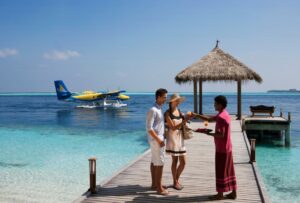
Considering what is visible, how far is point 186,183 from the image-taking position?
21.6 feet

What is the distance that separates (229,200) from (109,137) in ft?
53.3

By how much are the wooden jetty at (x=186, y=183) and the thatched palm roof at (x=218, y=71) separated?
8095 mm

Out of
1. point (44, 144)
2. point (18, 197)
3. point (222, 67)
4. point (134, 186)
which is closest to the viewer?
point (134, 186)

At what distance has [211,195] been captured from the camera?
5797 mm

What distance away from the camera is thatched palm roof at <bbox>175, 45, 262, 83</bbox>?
676 inches

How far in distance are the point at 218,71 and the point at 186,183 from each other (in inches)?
454

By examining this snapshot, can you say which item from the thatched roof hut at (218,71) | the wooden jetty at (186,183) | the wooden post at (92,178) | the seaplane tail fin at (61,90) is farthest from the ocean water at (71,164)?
the seaplane tail fin at (61,90)

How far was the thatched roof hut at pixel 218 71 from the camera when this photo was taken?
56.3ft

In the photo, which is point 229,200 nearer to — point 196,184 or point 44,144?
point 196,184

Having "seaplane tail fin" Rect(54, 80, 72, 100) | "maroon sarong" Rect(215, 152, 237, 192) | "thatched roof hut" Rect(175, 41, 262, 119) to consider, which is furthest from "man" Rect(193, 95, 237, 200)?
"seaplane tail fin" Rect(54, 80, 72, 100)

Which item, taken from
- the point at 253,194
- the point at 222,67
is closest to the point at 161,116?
the point at 253,194

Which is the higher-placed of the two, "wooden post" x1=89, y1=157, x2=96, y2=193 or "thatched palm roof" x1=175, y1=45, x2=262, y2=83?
"thatched palm roof" x1=175, y1=45, x2=262, y2=83

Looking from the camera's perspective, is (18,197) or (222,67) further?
(222,67)

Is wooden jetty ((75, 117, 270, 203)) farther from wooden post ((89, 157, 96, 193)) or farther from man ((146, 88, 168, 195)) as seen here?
man ((146, 88, 168, 195))
